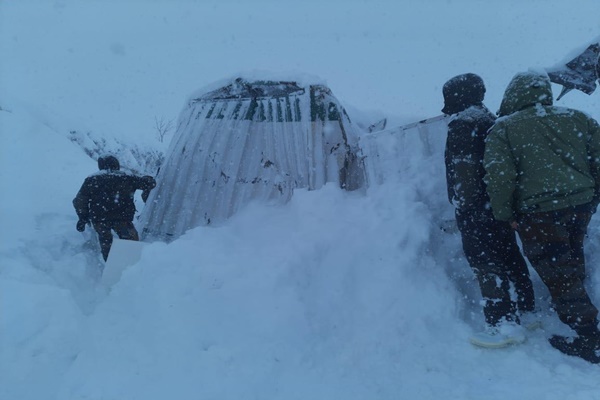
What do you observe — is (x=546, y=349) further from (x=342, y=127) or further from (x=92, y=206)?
(x=92, y=206)

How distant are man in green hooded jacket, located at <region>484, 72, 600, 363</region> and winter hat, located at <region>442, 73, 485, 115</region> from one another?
0.39 meters

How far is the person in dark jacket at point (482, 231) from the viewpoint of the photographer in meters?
2.90

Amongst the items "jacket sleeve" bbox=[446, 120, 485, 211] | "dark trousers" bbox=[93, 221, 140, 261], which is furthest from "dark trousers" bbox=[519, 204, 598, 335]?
"dark trousers" bbox=[93, 221, 140, 261]

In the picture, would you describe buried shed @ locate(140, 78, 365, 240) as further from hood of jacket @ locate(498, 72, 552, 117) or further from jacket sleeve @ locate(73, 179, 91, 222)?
hood of jacket @ locate(498, 72, 552, 117)

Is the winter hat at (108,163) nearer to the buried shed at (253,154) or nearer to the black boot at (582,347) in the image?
the buried shed at (253,154)

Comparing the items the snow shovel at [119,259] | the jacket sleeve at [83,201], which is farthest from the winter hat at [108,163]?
the snow shovel at [119,259]

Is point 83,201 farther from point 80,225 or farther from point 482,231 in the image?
point 482,231

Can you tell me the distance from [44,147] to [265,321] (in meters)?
7.85

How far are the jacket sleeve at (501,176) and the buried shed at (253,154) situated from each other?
1.88 metres

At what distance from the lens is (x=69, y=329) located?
2.87m

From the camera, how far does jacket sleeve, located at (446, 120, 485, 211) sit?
2990mm

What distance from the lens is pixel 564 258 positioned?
263 centimetres

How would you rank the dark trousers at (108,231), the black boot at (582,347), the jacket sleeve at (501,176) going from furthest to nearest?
the dark trousers at (108,231) < the jacket sleeve at (501,176) < the black boot at (582,347)

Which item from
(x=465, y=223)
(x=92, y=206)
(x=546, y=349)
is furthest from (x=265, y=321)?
(x=92, y=206)
